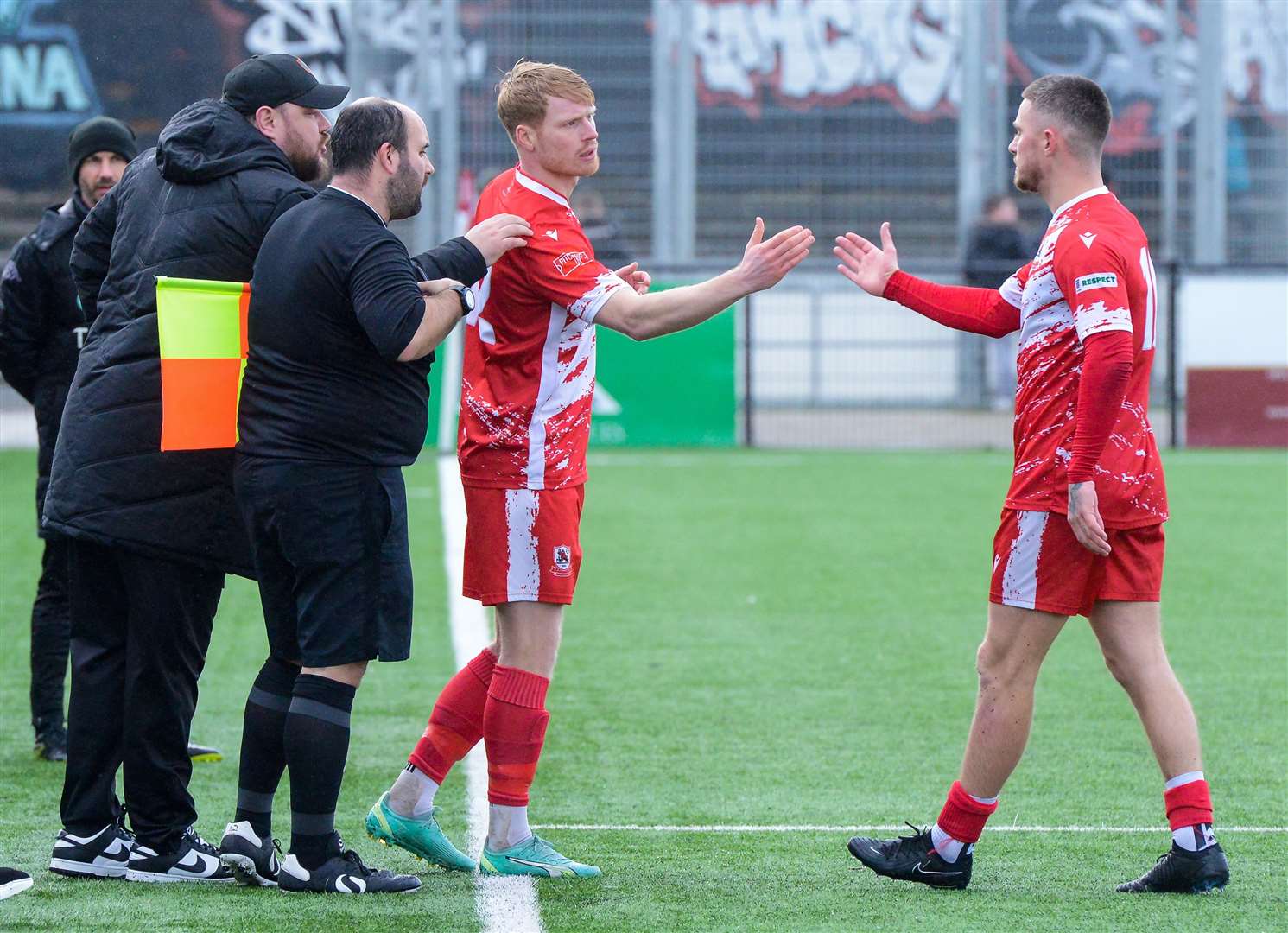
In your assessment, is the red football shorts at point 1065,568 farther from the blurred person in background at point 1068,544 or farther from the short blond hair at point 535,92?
the short blond hair at point 535,92

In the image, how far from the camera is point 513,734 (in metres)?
4.55

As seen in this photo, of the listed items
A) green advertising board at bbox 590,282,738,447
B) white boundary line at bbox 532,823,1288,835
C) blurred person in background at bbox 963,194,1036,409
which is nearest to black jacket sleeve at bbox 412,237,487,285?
white boundary line at bbox 532,823,1288,835

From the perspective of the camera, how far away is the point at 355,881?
14.3 ft

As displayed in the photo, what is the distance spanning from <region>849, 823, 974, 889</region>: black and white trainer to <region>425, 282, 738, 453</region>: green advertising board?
11457 mm

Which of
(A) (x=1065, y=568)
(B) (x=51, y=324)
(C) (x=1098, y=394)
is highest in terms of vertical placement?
(B) (x=51, y=324)

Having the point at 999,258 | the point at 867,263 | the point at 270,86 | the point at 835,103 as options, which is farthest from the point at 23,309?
the point at 835,103

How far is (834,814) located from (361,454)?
69.6 inches

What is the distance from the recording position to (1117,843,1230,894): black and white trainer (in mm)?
4355

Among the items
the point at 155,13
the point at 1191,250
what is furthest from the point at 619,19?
the point at 1191,250

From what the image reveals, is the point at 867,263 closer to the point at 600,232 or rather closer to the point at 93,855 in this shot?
the point at 93,855

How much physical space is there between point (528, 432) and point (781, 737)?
2.03 meters

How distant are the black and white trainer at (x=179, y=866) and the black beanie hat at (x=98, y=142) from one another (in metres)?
2.33

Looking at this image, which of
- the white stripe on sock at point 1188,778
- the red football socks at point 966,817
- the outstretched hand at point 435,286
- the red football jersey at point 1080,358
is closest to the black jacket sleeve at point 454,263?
the outstretched hand at point 435,286

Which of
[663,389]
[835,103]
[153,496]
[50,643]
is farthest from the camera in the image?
[835,103]
